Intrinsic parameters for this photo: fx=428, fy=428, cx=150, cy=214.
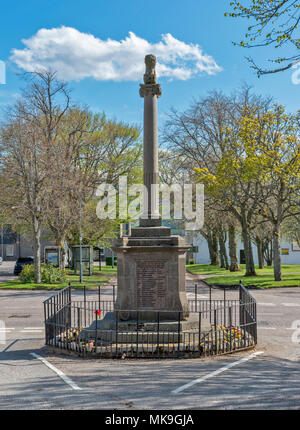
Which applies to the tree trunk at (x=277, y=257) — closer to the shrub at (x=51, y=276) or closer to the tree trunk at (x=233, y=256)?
the tree trunk at (x=233, y=256)

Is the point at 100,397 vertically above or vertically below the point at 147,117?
below

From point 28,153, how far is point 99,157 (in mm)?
12071

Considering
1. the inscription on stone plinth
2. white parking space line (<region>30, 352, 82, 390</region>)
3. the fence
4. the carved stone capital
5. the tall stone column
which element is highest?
the carved stone capital

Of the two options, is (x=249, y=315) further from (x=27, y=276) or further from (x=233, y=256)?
(x=233, y=256)

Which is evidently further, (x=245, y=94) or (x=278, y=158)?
(x=245, y=94)

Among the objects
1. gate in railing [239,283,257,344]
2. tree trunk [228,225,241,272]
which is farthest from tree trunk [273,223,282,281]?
gate in railing [239,283,257,344]

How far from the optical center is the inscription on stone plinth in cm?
1158

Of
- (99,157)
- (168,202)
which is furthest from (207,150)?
(99,157)

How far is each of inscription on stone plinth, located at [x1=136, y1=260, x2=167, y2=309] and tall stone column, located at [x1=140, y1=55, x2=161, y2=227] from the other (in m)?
1.29

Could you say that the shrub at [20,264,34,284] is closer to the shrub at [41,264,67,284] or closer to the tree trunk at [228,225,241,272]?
the shrub at [41,264,67,284]

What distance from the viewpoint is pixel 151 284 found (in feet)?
38.0

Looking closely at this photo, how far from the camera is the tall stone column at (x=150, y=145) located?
1228 cm
